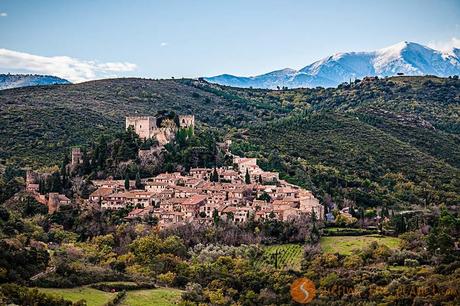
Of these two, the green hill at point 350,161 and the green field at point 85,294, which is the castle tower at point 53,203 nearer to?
the green field at point 85,294

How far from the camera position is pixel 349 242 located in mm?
47156

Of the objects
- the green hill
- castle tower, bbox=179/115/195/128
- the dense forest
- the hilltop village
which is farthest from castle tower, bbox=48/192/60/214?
the green hill

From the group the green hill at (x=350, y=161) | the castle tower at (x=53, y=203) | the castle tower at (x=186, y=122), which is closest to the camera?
the castle tower at (x=53, y=203)

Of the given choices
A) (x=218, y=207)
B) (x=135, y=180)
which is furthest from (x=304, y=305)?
(x=135, y=180)

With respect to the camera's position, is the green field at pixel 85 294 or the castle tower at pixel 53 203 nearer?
the green field at pixel 85 294

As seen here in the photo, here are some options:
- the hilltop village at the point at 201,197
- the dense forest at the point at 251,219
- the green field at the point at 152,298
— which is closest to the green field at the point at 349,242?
the dense forest at the point at 251,219

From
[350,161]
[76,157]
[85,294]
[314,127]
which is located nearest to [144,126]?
[76,157]

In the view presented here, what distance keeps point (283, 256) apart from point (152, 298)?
12.9 metres

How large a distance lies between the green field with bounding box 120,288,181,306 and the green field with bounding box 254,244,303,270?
849 cm

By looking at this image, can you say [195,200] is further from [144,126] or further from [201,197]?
[144,126]

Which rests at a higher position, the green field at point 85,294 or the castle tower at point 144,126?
the castle tower at point 144,126

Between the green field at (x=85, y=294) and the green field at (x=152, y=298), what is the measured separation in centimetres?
97

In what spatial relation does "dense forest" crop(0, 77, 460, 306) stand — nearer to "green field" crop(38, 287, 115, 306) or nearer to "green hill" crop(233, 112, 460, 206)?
"green hill" crop(233, 112, 460, 206)

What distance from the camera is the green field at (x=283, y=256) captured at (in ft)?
141
